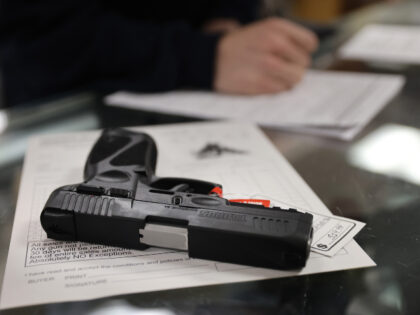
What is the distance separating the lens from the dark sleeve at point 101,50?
0.80m

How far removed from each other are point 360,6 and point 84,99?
2109 mm

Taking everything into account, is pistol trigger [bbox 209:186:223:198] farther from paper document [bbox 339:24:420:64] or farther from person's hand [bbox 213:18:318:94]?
paper document [bbox 339:24:420:64]

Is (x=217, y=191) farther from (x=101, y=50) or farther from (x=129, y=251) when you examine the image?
(x=101, y=50)

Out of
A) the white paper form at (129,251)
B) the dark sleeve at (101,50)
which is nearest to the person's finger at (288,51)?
the dark sleeve at (101,50)

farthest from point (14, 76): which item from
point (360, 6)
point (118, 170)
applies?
point (360, 6)

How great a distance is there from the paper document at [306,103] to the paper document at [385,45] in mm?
137

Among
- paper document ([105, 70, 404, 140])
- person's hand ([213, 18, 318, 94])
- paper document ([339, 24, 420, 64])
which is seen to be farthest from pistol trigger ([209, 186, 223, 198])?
paper document ([339, 24, 420, 64])

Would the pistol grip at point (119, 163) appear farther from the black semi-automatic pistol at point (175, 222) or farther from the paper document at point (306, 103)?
the paper document at point (306, 103)

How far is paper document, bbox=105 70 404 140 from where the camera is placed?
0.64 meters

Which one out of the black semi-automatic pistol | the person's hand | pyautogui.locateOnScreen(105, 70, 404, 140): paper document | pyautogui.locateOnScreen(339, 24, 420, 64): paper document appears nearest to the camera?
the black semi-automatic pistol

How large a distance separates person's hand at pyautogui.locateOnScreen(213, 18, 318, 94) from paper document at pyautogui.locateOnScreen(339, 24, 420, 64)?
0.21m

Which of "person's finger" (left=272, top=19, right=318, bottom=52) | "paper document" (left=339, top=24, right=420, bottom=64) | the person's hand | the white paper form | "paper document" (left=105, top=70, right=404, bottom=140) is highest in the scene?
"paper document" (left=339, top=24, right=420, bottom=64)

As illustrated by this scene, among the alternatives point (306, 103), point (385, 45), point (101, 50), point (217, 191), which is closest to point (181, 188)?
point (217, 191)

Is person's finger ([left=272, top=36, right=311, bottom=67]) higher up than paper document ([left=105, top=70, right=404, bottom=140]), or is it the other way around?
person's finger ([left=272, top=36, right=311, bottom=67])
